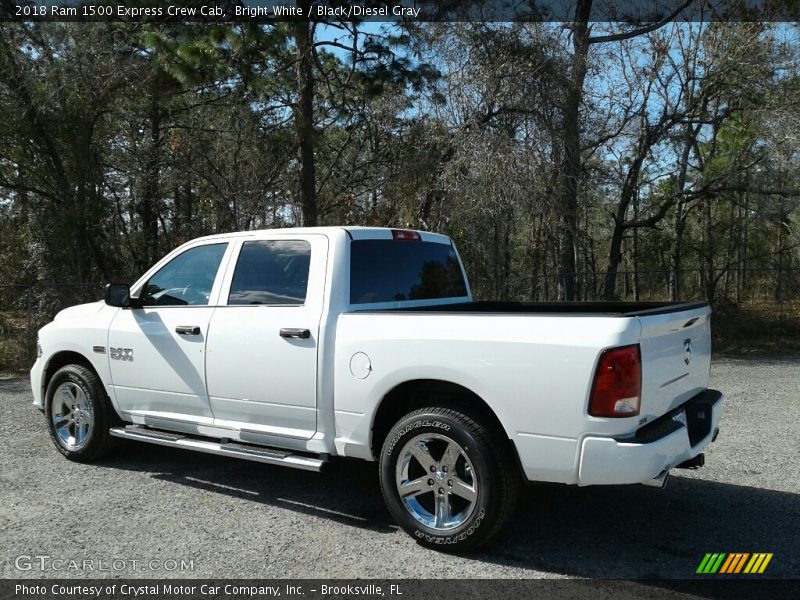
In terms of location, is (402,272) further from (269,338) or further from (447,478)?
(447,478)

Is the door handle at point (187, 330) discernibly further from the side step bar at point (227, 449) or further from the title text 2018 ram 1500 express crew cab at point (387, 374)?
the side step bar at point (227, 449)

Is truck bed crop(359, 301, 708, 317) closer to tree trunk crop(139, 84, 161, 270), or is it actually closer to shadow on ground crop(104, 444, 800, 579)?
shadow on ground crop(104, 444, 800, 579)

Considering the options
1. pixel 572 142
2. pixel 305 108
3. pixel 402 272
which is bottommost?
pixel 402 272

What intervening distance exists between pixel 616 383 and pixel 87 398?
4.53 metres

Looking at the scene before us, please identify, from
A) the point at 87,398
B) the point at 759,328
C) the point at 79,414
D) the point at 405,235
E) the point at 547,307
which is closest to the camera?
the point at 405,235

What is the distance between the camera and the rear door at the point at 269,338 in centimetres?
471

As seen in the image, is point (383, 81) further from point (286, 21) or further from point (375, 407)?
point (375, 407)

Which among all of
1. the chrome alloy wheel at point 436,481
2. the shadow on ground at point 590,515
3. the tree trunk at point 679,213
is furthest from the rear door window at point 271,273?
the tree trunk at point 679,213

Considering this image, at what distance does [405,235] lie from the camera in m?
5.44

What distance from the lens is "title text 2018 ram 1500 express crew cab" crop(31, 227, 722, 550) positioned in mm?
3715

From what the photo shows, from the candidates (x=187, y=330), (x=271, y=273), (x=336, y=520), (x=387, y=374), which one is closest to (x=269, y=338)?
(x=271, y=273)

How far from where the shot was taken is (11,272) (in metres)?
19.6

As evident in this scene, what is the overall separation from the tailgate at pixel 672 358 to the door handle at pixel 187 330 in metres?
3.23

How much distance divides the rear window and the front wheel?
1.12 metres
